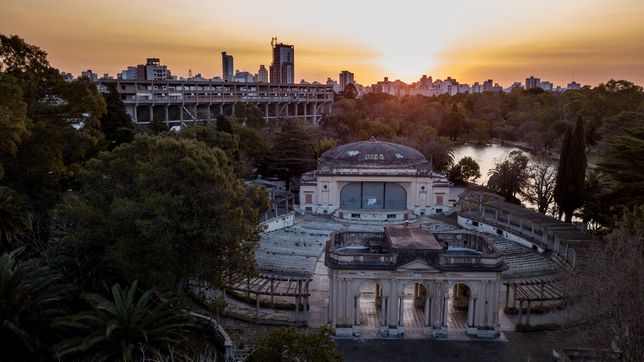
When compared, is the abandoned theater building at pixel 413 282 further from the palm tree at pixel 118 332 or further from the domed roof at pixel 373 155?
the domed roof at pixel 373 155

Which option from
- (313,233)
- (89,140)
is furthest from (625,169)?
(89,140)

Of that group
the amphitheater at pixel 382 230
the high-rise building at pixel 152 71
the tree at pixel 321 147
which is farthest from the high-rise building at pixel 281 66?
the amphitheater at pixel 382 230

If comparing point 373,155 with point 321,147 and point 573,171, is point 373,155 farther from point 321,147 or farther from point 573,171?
point 573,171

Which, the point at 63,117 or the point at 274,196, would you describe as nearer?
the point at 63,117

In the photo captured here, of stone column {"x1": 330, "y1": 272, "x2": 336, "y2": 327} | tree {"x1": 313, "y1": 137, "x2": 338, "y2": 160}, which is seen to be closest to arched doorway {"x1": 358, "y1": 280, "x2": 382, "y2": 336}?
stone column {"x1": 330, "y1": 272, "x2": 336, "y2": 327}

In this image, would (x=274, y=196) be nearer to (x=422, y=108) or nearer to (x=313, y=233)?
(x=313, y=233)

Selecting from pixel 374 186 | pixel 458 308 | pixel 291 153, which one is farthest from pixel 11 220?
pixel 291 153
